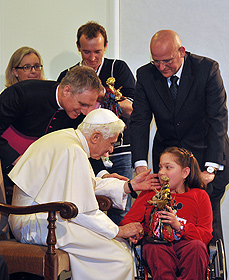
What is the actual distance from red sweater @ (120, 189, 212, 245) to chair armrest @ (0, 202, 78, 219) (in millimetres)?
812

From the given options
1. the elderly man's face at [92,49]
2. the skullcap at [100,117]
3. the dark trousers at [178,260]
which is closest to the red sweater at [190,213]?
the dark trousers at [178,260]

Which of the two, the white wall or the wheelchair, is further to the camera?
the white wall

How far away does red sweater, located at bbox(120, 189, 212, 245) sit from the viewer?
12.7 feet

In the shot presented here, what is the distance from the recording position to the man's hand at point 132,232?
3.83 metres

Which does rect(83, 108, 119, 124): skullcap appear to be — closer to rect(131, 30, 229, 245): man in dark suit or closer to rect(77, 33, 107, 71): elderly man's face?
rect(131, 30, 229, 245): man in dark suit

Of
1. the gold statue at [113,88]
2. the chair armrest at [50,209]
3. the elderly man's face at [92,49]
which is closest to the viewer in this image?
the chair armrest at [50,209]

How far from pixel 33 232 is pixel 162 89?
161cm

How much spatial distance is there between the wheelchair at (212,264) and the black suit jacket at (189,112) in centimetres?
77

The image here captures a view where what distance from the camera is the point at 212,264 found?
3.76m

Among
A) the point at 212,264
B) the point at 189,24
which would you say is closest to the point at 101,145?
the point at 212,264

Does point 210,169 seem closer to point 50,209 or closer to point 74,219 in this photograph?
point 74,219

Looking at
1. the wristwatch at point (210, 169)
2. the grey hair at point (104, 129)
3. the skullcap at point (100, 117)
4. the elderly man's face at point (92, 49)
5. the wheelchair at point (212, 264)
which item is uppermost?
the elderly man's face at point (92, 49)

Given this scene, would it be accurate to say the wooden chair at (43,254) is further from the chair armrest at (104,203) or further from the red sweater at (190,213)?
the red sweater at (190,213)

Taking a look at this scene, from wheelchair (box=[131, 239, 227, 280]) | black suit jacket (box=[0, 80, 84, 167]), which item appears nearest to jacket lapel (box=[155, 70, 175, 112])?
black suit jacket (box=[0, 80, 84, 167])
